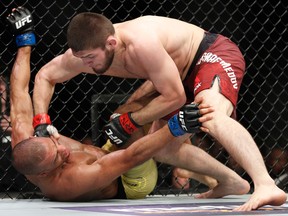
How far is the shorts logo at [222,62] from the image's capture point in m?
2.78

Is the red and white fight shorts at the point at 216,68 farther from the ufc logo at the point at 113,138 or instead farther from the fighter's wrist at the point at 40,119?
the fighter's wrist at the point at 40,119

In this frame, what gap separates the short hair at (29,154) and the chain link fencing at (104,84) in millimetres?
959

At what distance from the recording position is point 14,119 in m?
3.17

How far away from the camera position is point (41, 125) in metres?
3.00

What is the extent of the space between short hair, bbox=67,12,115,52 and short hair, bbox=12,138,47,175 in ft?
1.39

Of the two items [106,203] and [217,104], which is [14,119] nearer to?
[106,203]

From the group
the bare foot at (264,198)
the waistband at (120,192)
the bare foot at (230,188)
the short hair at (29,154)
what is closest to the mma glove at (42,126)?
the short hair at (29,154)

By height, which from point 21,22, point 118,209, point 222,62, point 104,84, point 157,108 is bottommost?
point 104,84

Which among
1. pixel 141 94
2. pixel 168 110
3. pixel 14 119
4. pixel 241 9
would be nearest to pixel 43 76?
pixel 14 119

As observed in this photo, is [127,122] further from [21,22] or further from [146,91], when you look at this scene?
[21,22]

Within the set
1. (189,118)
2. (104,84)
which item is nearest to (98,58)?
(189,118)

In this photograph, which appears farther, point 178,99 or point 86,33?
point 178,99

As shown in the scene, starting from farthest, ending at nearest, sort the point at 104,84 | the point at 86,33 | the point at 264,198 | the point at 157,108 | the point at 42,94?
the point at 104,84, the point at 42,94, the point at 157,108, the point at 86,33, the point at 264,198

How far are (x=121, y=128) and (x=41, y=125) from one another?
0.34 metres
